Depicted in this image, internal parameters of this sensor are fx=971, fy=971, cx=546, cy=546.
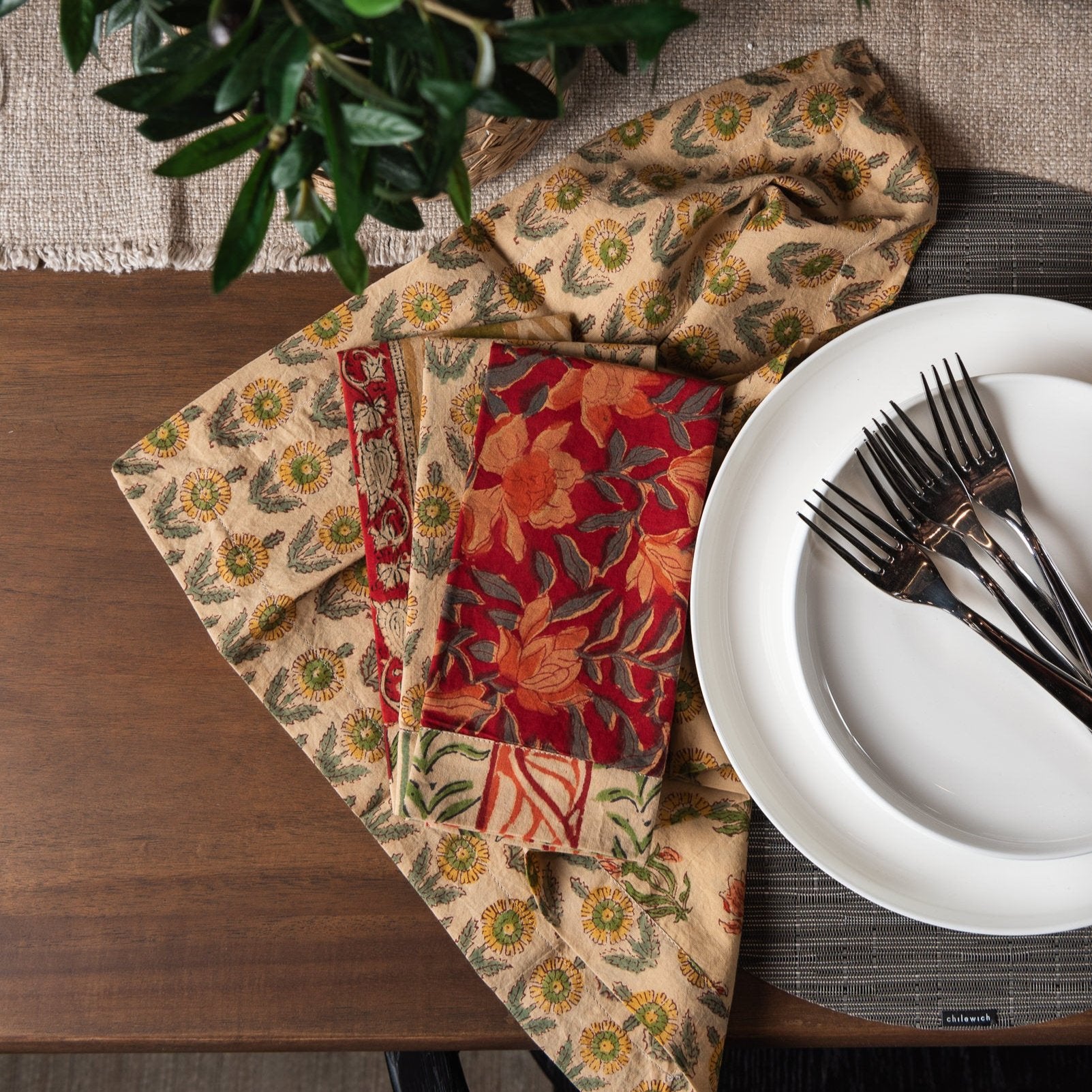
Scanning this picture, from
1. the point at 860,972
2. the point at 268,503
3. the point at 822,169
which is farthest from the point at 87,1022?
the point at 822,169

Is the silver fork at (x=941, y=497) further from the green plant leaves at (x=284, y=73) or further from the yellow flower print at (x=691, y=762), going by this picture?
the green plant leaves at (x=284, y=73)

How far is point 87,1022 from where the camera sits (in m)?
0.66

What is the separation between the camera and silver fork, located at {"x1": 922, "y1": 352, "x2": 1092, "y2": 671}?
0.56 m

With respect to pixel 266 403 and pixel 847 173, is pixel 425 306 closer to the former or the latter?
pixel 266 403

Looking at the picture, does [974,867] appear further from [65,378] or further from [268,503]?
[65,378]

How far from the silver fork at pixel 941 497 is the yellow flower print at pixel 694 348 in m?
0.13

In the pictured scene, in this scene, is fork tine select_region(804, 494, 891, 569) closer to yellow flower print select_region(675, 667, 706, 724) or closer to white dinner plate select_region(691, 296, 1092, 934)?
white dinner plate select_region(691, 296, 1092, 934)

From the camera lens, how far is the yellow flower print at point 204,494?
2.15ft

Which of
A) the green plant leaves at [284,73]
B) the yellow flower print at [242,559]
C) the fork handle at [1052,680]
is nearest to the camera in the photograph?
the green plant leaves at [284,73]

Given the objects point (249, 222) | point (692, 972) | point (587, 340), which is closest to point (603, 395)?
point (587, 340)

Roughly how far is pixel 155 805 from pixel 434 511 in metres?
0.29

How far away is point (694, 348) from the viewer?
66 cm

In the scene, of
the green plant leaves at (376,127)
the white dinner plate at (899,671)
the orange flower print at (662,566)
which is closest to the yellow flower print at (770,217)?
the white dinner plate at (899,671)

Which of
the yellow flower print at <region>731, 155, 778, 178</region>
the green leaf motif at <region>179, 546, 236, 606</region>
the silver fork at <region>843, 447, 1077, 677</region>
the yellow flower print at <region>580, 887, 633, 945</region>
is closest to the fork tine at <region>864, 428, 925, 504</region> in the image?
the silver fork at <region>843, 447, 1077, 677</region>
